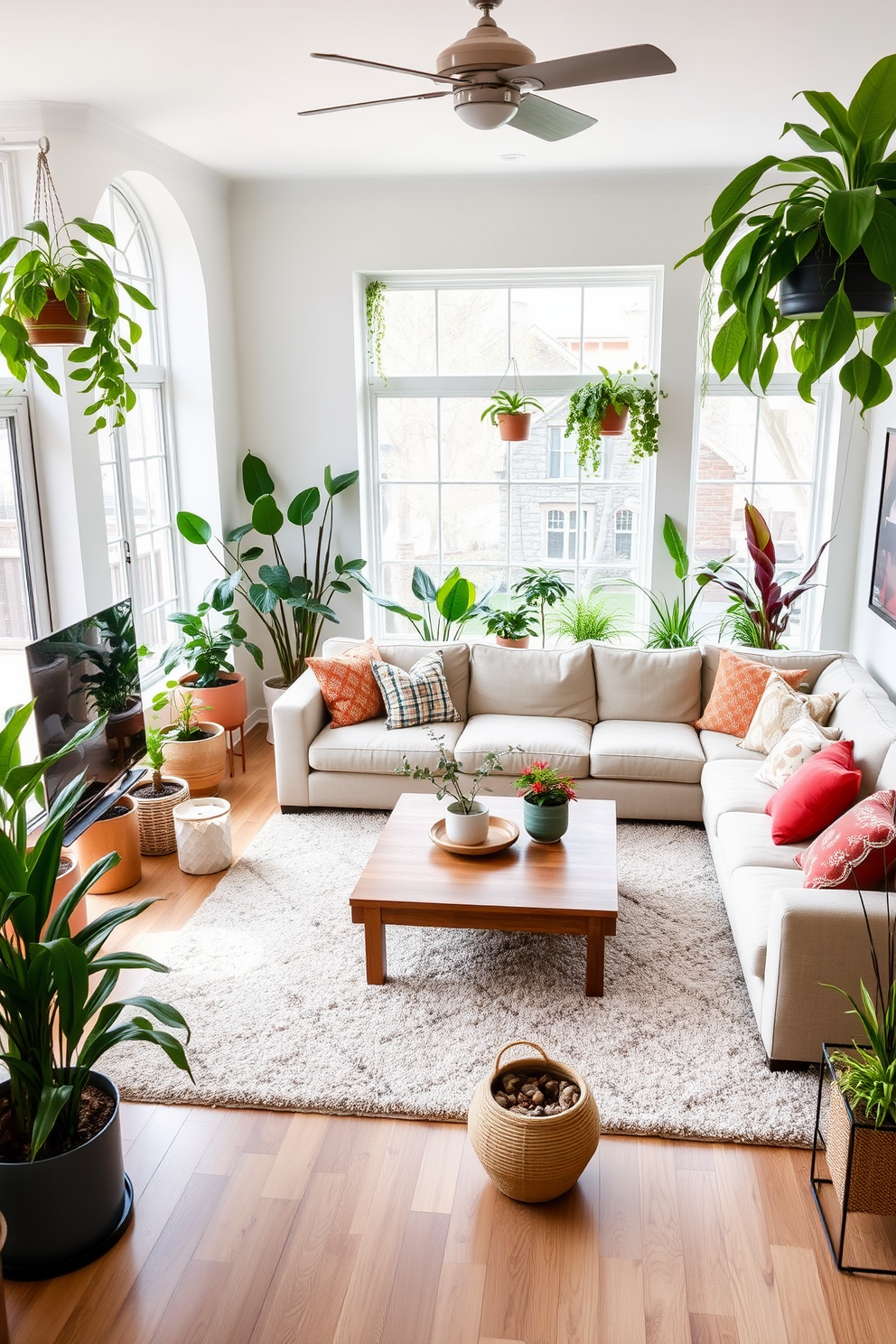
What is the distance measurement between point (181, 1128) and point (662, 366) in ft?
14.9

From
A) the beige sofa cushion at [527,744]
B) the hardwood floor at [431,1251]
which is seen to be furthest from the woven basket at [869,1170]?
the beige sofa cushion at [527,744]

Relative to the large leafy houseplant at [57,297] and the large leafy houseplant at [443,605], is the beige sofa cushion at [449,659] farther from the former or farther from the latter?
the large leafy houseplant at [57,297]

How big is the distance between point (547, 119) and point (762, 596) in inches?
123

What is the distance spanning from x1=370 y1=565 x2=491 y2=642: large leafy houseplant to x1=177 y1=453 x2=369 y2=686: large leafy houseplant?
0.33m

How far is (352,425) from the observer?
6.06 meters

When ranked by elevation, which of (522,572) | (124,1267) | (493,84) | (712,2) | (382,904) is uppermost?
(712,2)

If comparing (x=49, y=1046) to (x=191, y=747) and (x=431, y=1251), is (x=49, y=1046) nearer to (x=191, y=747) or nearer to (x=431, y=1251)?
(x=431, y=1251)

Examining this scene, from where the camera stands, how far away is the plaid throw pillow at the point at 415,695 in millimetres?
4961

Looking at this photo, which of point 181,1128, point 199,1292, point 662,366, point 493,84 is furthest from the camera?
point 662,366

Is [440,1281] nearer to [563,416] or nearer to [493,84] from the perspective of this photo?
[493,84]

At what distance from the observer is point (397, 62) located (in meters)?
3.59

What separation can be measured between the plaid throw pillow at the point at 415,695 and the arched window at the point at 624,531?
1.69m

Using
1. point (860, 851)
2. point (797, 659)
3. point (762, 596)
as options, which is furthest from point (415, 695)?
point (860, 851)

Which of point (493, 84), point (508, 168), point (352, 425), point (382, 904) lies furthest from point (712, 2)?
point (352, 425)
